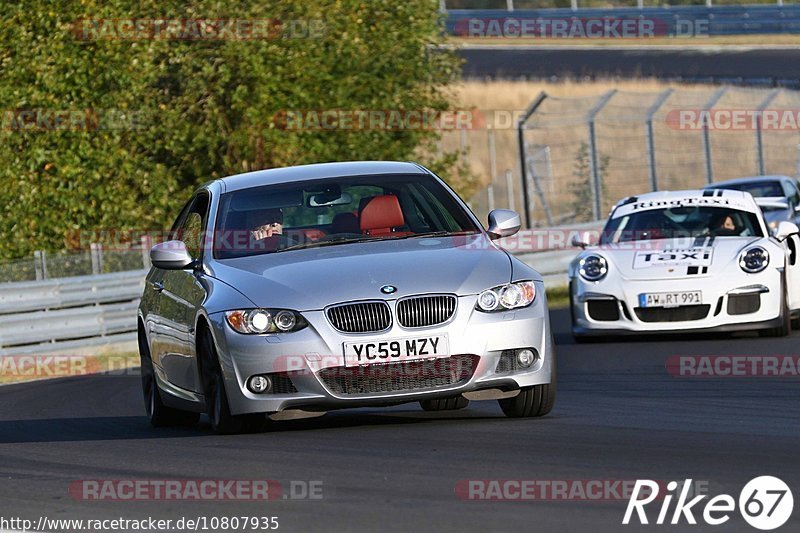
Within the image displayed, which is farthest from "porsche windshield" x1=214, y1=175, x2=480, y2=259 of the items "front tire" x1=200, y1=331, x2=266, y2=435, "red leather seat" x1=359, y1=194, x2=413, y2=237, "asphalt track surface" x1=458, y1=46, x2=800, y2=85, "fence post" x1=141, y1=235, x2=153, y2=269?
"asphalt track surface" x1=458, y1=46, x2=800, y2=85

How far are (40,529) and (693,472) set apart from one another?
2.55 m

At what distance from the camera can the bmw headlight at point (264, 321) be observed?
27.4 feet

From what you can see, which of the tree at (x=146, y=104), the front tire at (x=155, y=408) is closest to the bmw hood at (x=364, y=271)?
the front tire at (x=155, y=408)

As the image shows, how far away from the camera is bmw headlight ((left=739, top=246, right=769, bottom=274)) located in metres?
14.5

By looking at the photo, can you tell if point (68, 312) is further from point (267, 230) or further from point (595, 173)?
point (595, 173)

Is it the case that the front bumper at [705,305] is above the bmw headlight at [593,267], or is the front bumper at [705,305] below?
below

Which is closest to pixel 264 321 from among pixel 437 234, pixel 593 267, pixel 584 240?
pixel 437 234

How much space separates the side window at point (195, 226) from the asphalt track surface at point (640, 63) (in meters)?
29.8

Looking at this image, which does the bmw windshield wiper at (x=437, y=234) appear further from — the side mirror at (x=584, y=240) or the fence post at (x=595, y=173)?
the fence post at (x=595, y=173)

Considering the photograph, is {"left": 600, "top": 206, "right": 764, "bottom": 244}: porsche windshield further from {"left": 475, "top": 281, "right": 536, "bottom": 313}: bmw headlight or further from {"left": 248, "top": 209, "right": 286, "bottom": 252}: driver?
{"left": 475, "top": 281, "right": 536, "bottom": 313}: bmw headlight

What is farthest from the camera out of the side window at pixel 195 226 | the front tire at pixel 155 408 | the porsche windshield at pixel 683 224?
the porsche windshield at pixel 683 224

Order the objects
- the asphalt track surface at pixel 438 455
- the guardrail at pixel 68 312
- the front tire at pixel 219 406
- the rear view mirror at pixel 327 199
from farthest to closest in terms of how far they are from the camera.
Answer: the guardrail at pixel 68 312 < the rear view mirror at pixel 327 199 < the front tire at pixel 219 406 < the asphalt track surface at pixel 438 455

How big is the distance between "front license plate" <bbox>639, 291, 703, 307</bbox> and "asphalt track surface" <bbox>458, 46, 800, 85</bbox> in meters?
25.1

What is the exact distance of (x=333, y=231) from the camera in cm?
941
